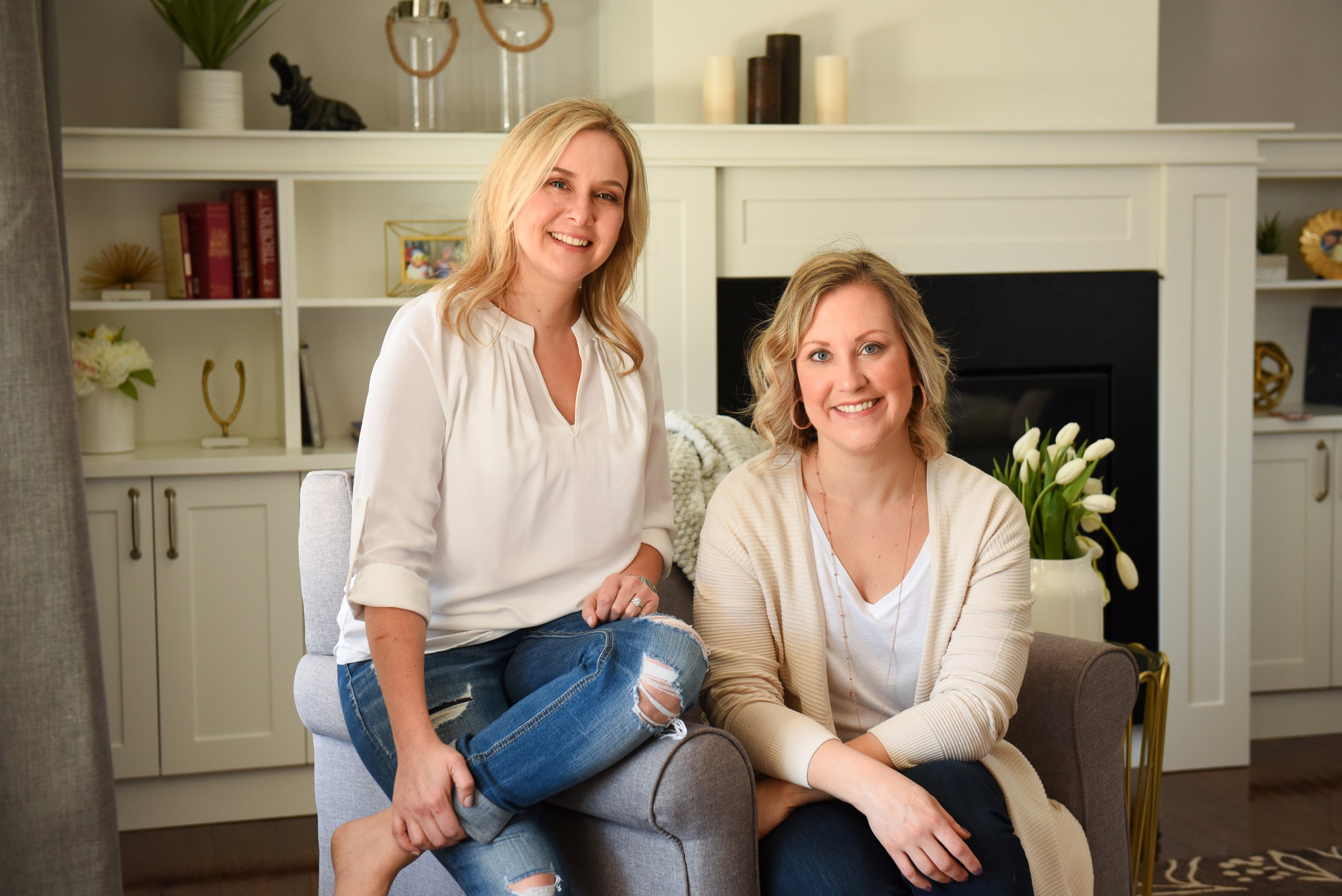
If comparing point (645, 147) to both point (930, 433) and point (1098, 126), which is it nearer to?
point (1098, 126)

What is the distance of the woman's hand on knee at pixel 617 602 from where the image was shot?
1559 mm

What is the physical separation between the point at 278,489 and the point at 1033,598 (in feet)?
5.77

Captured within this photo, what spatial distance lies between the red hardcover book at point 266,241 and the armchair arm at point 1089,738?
204cm

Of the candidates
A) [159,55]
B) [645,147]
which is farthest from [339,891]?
[159,55]

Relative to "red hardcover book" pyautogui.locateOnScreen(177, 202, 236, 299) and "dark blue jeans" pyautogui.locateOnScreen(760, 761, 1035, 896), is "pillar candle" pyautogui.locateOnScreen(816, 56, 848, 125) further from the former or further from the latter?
"dark blue jeans" pyautogui.locateOnScreen(760, 761, 1035, 896)

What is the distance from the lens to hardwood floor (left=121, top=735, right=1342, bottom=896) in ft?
8.41

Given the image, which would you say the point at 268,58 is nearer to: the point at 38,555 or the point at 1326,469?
the point at 38,555

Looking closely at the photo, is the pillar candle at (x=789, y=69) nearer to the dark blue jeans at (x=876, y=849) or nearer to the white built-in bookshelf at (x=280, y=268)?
the white built-in bookshelf at (x=280, y=268)

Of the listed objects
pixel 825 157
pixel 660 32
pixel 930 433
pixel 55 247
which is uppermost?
pixel 660 32

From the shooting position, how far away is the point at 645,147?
286cm

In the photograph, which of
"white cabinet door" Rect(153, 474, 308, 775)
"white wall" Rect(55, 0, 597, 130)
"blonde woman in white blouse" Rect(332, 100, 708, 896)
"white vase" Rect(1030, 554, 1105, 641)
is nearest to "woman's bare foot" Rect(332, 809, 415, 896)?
"blonde woman in white blouse" Rect(332, 100, 708, 896)

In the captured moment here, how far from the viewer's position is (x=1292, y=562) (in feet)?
11.2

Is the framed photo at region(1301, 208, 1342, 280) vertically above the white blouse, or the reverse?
the framed photo at region(1301, 208, 1342, 280)

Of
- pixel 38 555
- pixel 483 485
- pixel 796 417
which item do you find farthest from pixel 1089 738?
pixel 38 555
